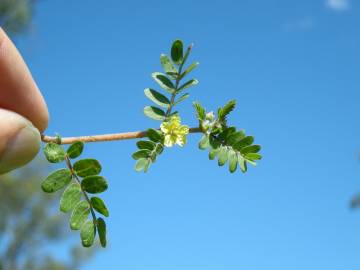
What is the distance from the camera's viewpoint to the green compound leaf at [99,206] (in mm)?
1474

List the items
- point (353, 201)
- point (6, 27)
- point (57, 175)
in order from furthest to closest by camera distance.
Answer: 1. point (353, 201)
2. point (6, 27)
3. point (57, 175)

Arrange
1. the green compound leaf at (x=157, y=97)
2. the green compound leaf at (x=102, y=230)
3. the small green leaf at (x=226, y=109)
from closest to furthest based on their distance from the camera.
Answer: the green compound leaf at (x=102, y=230), the small green leaf at (x=226, y=109), the green compound leaf at (x=157, y=97)

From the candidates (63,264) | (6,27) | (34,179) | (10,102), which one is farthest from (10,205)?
(10,102)

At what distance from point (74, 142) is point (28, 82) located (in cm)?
24

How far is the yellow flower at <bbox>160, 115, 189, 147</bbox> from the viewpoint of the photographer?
61.4 inches

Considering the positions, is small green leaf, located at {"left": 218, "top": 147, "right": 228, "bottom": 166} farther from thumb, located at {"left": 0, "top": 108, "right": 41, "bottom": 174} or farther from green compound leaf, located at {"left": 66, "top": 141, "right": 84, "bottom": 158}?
thumb, located at {"left": 0, "top": 108, "right": 41, "bottom": 174}

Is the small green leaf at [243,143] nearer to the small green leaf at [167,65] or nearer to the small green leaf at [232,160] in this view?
the small green leaf at [232,160]

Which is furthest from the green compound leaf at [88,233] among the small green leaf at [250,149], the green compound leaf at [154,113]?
the small green leaf at [250,149]

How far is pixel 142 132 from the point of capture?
153 centimetres

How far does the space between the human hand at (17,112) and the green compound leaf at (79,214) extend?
195mm

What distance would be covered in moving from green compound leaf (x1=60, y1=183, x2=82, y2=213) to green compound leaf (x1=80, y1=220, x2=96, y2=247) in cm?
6

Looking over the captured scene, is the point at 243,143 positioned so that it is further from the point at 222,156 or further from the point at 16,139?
the point at 16,139

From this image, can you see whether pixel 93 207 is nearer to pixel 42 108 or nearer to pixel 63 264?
pixel 42 108

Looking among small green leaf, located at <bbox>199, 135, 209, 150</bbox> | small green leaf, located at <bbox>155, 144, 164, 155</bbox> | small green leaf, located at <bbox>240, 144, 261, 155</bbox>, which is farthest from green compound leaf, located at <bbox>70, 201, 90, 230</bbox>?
small green leaf, located at <bbox>240, 144, 261, 155</bbox>
